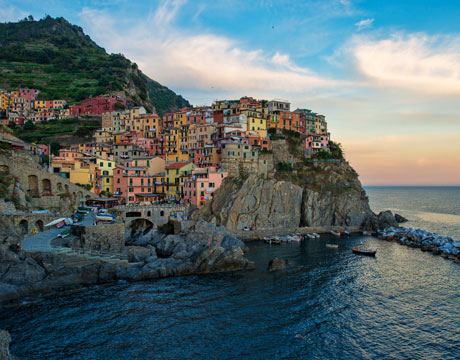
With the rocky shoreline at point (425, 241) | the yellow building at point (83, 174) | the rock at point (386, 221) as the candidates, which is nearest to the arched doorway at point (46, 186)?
the yellow building at point (83, 174)

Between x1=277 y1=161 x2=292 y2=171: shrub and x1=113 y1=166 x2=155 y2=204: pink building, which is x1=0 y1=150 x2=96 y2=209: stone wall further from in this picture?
x1=277 y1=161 x2=292 y2=171: shrub

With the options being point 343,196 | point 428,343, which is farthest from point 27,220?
point 343,196

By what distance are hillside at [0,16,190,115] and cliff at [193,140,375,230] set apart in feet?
233

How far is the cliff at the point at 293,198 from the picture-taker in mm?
67312

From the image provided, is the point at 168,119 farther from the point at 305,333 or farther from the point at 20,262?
the point at 305,333

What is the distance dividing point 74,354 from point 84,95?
111404mm

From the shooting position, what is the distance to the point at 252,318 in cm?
2973

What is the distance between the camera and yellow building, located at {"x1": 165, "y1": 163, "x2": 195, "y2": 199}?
71375mm

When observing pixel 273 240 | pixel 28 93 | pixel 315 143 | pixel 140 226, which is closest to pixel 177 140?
pixel 140 226

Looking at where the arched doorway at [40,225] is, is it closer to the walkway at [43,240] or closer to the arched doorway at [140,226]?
the walkway at [43,240]

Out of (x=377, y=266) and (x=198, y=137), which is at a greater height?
(x=198, y=137)

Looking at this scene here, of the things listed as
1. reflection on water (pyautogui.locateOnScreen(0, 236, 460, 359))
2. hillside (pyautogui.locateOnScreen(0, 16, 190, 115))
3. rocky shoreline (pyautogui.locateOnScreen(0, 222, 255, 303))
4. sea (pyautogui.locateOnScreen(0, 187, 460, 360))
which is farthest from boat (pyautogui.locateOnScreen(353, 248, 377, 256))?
hillside (pyautogui.locateOnScreen(0, 16, 190, 115))

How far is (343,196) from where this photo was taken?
7669cm

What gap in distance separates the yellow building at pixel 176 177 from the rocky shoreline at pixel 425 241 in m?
40.8
